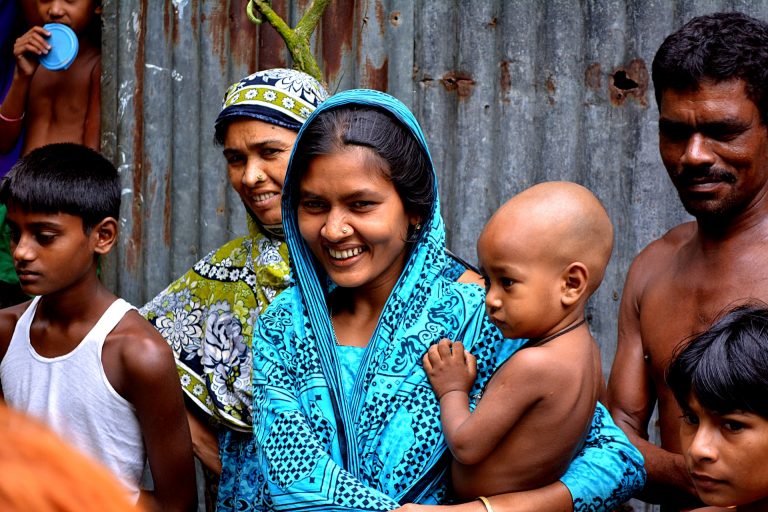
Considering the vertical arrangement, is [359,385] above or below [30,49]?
below

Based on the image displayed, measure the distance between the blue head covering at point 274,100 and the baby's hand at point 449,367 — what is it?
3.52ft

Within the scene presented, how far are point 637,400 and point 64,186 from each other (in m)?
1.89

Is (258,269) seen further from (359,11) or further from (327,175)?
(359,11)

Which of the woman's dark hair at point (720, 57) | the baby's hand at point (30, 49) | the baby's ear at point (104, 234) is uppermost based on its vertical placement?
the baby's hand at point (30, 49)

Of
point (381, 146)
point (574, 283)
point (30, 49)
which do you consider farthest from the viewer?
point (30, 49)

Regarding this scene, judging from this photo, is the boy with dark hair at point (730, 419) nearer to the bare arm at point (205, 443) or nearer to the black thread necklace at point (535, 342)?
the black thread necklace at point (535, 342)

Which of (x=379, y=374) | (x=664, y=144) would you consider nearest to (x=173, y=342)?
(x=379, y=374)

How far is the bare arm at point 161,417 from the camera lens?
9.46 feet

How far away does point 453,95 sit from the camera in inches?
165

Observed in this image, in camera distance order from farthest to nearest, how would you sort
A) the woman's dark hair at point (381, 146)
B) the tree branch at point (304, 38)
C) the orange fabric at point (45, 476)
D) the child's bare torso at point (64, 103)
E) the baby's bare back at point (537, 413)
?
the child's bare torso at point (64, 103) → the tree branch at point (304, 38) → the woman's dark hair at point (381, 146) → the baby's bare back at point (537, 413) → the orange fabric at point (45, 476)

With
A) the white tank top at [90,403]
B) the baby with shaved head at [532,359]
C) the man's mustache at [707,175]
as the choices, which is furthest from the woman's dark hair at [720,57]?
the white tank top at [90,403]

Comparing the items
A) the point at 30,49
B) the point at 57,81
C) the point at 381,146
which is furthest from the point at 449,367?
the point at 57,81

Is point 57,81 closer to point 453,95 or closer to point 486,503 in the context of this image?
point 453,95

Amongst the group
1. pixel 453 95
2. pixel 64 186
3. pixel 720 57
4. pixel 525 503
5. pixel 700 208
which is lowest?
pixel 525 503
